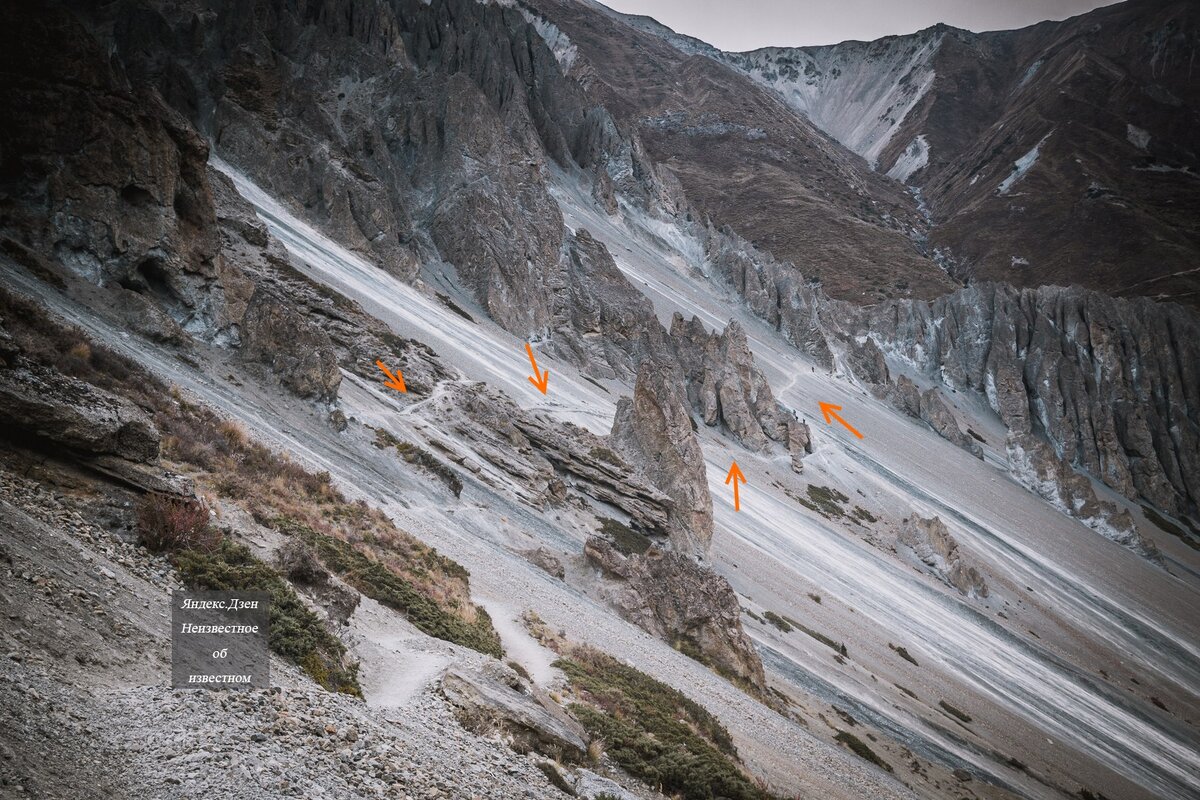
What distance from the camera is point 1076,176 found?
15638cm

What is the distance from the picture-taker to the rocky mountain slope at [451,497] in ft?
22.0

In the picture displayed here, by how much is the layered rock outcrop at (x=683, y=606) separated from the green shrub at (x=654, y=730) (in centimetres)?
526

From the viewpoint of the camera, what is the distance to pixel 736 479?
45.0m

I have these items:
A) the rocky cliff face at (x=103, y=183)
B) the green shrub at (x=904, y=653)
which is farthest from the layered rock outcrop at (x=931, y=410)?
the rocky cliff face at (x=103, y=183)

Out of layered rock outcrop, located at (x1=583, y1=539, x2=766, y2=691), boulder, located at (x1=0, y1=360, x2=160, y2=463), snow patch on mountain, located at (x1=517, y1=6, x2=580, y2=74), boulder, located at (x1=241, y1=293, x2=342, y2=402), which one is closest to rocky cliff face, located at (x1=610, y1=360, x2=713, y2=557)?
layered rock outcrop, located at (x1=583, y1=539, x2=766, y2=691)

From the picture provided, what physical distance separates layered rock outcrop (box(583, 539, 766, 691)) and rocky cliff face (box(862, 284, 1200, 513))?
3705 inches

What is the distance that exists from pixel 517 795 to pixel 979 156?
228 meters

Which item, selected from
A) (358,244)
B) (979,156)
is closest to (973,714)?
(358,244)

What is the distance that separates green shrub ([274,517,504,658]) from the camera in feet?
34.4

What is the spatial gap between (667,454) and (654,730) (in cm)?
2186

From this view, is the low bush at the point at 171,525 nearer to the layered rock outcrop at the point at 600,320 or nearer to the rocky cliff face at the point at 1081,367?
the layered rock outcrop at the point at 600,320

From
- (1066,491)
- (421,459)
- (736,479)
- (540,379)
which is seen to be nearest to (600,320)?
(540,379)

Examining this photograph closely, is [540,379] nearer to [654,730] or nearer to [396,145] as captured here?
[654,730]

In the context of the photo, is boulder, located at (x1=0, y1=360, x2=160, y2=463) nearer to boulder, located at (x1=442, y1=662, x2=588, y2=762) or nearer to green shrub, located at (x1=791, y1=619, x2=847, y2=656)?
boulder, located at (x1=442, y1=662, x2=588, y2=762)
